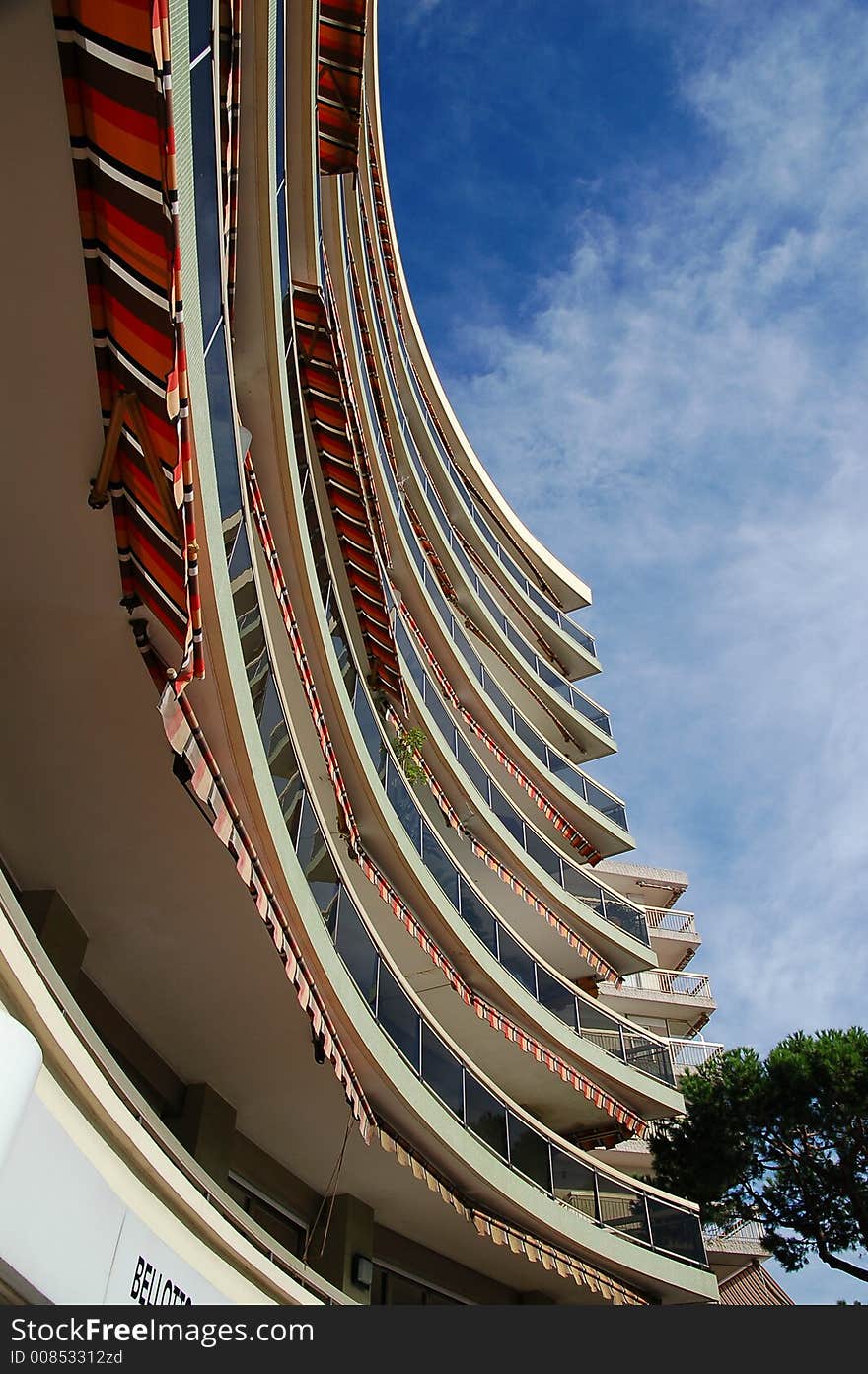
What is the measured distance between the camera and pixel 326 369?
50.7ft

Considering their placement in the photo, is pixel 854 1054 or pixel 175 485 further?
pixel 854 1054

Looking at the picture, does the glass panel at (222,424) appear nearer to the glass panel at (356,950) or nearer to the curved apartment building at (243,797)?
the curved apartment building at (243,797)

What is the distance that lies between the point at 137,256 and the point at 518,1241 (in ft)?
50.2

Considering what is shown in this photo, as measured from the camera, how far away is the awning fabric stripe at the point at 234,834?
279 inches

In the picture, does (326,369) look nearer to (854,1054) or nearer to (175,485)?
(175,485)

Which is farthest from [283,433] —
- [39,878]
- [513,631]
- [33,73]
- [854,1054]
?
[513,631]

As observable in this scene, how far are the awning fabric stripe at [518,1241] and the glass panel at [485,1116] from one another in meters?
0.98

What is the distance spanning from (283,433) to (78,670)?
18.3 feet

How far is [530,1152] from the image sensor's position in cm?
1667

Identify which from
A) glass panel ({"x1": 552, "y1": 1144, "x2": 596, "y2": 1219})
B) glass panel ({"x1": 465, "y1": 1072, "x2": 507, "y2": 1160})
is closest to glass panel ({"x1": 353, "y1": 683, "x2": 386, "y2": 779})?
glass panel ({"x1": 465, "y1": 1072, "x2": 507, "y2": 1160})

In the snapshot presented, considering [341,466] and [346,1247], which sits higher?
[341,466]

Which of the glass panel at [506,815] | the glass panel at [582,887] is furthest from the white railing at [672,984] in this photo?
the glass panel at [506,815]

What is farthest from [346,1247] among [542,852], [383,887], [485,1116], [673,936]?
[673,936]

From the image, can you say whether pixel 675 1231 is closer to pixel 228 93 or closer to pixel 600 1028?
pixel 600 1028
